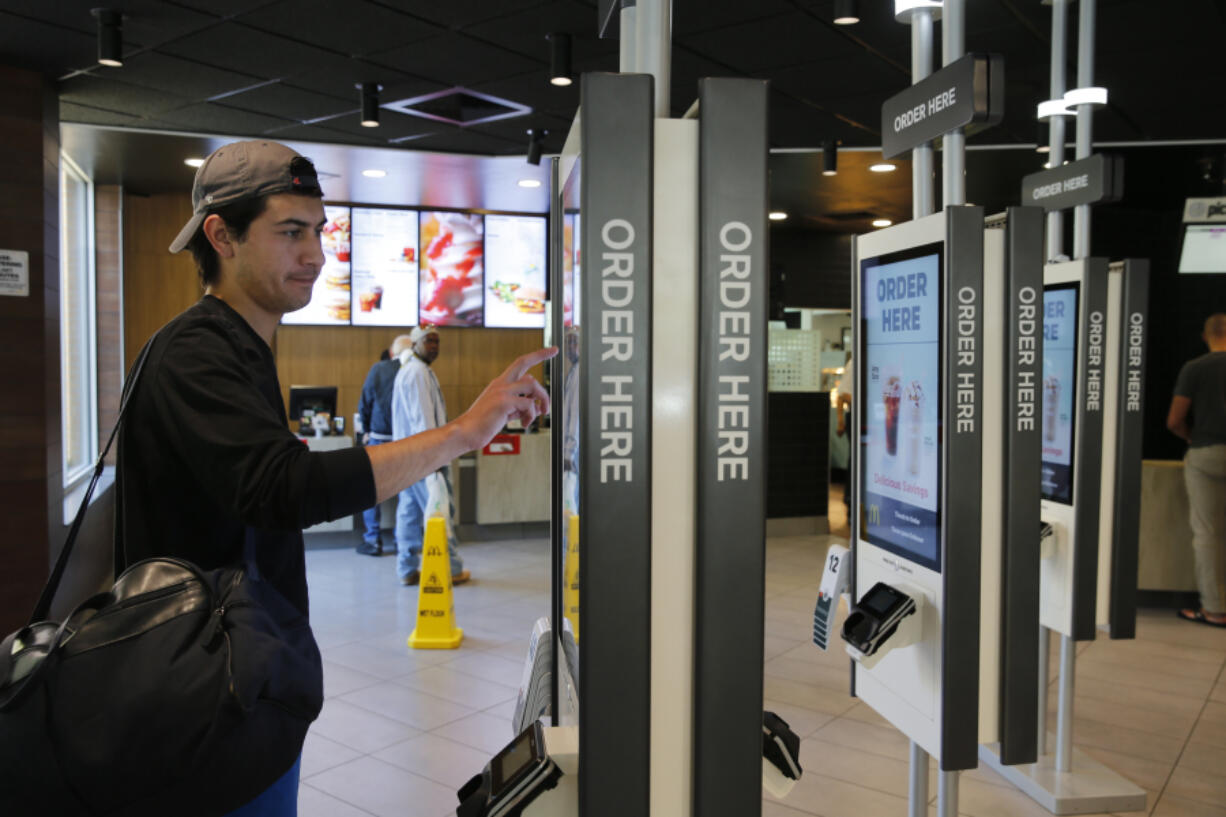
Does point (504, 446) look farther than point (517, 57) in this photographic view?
Yes

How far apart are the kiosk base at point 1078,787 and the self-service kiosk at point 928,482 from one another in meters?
1.23

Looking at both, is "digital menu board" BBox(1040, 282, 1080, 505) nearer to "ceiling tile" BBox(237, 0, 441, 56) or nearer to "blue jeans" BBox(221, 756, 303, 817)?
"blue jeans" BBox(221, 756, 303, 817)

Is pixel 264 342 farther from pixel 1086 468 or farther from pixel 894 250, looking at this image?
pixel 1086 468

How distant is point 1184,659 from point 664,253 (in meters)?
5.13

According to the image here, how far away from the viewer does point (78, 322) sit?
24.2 ft

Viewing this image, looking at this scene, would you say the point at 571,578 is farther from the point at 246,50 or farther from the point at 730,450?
the point at 246,50

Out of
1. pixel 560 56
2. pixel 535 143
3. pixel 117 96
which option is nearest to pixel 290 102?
pixel 117 96

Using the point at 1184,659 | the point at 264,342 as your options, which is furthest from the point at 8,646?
the point at 1184,659

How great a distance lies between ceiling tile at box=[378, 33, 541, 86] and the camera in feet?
15.2

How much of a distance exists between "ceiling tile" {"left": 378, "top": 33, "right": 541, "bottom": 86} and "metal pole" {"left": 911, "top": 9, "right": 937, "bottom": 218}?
2.68 metres

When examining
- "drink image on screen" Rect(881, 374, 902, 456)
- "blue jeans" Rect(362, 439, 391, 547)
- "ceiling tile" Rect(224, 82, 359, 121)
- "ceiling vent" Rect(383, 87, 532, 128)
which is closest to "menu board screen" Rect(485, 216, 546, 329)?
"blue jeans" Rect(362, 439, 391, 547)

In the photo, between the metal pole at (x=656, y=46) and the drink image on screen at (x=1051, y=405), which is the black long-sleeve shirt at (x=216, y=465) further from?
the drink image on screen at (x=1051, y=405)

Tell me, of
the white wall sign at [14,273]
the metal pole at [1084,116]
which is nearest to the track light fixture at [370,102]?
the white wall sign at [14,273]

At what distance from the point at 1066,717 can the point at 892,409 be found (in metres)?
1.78
